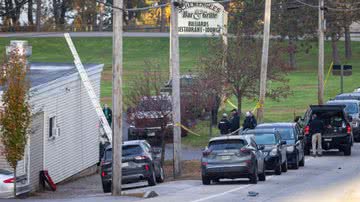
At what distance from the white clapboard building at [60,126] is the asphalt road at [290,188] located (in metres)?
4.72

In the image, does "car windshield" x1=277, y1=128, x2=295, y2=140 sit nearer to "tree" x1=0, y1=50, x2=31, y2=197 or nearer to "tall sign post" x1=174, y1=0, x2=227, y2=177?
"tall sign post" x1=174, y1=0, x2=227, y2=177

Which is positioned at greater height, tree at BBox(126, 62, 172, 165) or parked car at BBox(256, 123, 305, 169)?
tree at BBox(126, 62, 172, 165)

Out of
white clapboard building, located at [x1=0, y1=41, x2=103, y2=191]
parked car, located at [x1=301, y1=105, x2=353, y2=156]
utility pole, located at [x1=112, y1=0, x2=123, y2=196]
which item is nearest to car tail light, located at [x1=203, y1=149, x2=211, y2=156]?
utility pole, located at [x1=112, y1=0, x2=123, y2=196]

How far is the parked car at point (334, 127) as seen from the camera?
3988 cm

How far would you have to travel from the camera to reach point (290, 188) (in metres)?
27.8

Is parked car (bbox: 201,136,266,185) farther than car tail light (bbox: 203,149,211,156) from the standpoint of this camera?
No

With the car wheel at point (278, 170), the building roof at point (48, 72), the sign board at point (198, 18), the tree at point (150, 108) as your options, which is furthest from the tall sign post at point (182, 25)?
the building roof at point (48, 72)

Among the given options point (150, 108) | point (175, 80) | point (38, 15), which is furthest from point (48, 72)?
point (38, 15)

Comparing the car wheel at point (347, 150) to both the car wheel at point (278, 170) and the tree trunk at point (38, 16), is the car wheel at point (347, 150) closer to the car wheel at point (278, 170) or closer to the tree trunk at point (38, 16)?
the car wheel at point (278, 170)

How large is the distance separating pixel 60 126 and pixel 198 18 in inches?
331

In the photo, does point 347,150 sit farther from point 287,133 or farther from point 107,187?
point 107,187

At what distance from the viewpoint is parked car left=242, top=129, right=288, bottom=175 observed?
32.2m

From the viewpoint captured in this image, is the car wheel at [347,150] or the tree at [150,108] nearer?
the tree at [150,108]

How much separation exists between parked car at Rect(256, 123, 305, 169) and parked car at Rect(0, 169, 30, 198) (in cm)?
905
